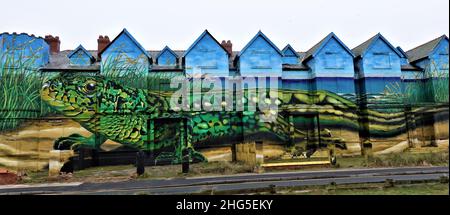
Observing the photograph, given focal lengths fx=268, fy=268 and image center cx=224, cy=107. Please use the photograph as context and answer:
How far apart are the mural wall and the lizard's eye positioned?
68mm

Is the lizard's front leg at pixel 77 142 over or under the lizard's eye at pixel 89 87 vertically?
under

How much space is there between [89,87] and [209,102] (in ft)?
29.0

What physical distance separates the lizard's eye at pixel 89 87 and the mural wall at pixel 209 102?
2.7 inches

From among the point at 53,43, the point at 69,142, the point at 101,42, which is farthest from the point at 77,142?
the point at 53,43

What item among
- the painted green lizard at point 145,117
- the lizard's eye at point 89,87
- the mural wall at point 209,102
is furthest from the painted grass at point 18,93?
the lizard's eye at point 89,87

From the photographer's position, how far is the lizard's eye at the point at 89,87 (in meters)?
19.5

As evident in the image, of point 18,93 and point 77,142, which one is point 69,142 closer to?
point 77,142

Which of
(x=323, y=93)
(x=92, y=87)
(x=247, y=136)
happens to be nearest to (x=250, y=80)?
(x=247, y=136)

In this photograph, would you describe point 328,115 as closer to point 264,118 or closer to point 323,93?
point 323,93

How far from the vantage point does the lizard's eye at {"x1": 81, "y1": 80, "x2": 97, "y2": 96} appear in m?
19.5

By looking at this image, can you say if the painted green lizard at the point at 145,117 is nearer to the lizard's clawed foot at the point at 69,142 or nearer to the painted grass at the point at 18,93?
the lizard's clawed foot at the point at 69,142

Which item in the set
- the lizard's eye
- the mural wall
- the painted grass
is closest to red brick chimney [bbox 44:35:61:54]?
the mural wall

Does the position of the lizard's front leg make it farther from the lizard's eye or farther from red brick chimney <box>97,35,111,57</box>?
red brick chimney <box>97,35,111,57</box>

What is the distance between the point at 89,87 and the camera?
771 inches
